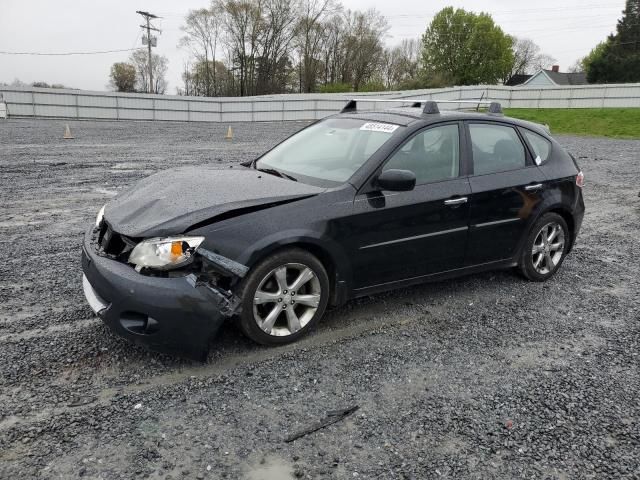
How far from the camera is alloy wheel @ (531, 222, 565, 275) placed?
17.5ft

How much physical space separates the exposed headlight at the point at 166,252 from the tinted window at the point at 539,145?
355 centimetres

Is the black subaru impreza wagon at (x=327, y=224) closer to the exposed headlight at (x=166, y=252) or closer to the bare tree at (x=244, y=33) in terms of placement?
the exposed headlight at (x=166, y=252)

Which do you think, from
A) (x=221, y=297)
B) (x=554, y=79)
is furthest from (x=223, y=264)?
(x=554, y=79)

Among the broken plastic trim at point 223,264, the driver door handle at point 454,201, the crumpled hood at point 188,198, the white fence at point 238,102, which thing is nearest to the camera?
the broken plastic trim at point 223,264

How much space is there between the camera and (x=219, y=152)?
1562 centimetres

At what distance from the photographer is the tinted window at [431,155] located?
4340mm

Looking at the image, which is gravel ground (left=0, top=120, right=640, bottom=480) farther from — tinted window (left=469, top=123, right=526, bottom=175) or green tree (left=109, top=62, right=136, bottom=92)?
green tree (left=109, top=62, right=136, bottom=92)

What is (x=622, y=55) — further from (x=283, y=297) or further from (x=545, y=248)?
Result: (x=283, y=297)

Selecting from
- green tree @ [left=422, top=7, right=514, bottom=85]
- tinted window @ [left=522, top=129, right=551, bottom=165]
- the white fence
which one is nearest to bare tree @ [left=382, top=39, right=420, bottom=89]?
green tree @ [left=422, top=7, right=514, bottom=85]

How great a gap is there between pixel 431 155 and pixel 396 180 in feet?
2.42

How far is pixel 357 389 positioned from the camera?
336 centimetres

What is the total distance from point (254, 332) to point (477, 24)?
7267 centimetres

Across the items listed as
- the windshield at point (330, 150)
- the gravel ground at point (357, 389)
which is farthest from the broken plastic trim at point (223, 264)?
the windshield at point (330, 150)

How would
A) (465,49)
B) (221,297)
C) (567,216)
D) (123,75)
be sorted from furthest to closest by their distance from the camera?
(123,75) < (465,49) < (567,216) < (221,297)
